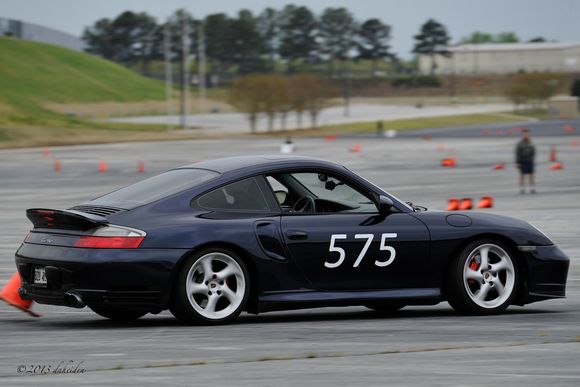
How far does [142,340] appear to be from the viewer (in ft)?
27.4

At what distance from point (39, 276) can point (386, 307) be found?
2.97 metres

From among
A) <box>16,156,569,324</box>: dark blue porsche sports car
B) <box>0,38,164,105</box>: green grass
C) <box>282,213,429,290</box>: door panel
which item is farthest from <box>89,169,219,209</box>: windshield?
<box>0,38,164,105</box>: green grass

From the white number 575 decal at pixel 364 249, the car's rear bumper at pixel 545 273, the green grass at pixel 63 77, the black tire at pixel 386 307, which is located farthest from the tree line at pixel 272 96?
the white number 575 decal at pixel 364 249

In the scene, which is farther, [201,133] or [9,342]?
[201,133]

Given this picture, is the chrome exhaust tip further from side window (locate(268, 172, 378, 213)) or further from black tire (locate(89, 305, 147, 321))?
side window (locate(268, 172, 378, 213))

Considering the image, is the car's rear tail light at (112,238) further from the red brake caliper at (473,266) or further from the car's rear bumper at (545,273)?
the car's rear bumper at (545,273)

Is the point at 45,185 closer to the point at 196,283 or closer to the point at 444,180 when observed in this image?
the point at 444,180

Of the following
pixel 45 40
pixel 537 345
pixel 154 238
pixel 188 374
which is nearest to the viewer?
pixel 188 374

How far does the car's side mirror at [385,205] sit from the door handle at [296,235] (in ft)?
2.13

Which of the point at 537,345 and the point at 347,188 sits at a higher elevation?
the point at 347,188

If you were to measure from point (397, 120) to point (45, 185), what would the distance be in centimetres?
6892

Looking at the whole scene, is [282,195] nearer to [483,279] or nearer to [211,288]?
[211,288]

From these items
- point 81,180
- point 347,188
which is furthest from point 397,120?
point 347,188

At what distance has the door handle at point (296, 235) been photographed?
936cm
